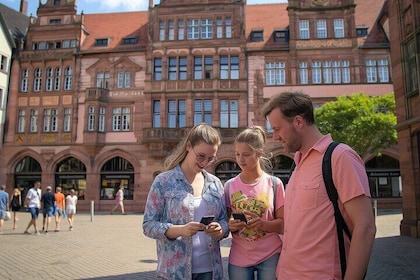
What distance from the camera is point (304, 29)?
26750 mm

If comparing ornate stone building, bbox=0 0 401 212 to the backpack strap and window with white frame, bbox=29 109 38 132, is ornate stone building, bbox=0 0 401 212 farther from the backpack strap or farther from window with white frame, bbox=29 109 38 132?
the backpack strap

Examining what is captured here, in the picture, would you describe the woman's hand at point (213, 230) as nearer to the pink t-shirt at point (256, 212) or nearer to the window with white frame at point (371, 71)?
the pink t-shirt at point (256, 212)

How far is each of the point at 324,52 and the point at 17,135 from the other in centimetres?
2342

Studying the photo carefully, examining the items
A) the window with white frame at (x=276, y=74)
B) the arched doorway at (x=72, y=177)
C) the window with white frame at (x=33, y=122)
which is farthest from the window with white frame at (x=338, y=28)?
the window with white frame at (x=33, y=122)

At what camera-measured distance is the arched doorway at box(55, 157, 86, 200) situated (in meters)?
27.4

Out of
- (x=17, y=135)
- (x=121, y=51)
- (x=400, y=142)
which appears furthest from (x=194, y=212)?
(x=17, y=135)

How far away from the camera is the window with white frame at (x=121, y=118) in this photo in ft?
89.8

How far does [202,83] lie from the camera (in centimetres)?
2678

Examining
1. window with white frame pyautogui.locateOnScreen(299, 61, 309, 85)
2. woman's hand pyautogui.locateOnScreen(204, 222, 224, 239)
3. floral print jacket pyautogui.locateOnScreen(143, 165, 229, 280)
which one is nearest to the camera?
woman's hand pyautogui.locateOnScreen(204, 222, 224, 239)

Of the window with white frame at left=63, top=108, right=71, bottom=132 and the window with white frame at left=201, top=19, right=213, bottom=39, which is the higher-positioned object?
the window with white frame at left=201, top=19, right=213, bottom=39

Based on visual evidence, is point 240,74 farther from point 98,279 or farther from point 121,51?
point 98,279

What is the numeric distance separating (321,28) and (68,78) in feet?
63.0

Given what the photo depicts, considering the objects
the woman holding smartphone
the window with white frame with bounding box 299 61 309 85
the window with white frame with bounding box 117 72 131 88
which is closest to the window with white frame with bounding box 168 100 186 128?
the window with white frame with bounding box 117 72 131 88

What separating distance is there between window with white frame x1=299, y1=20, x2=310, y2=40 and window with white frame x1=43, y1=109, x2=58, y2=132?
1911cm
